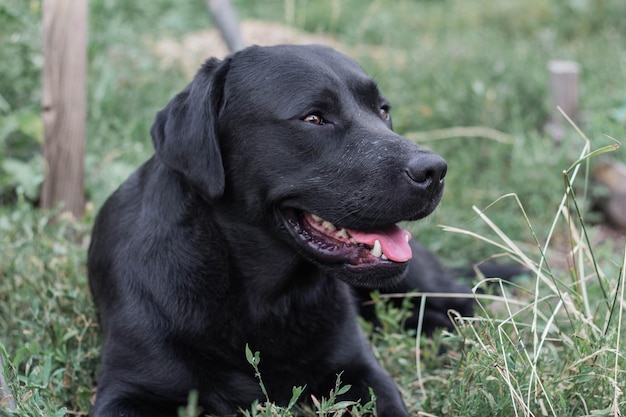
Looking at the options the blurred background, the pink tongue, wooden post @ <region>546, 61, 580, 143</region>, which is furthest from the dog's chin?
wooden post @ <region>546, 61, 580, 143</region>

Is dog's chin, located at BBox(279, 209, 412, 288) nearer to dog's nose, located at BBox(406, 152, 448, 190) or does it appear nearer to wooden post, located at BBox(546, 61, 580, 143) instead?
dog's nose, located at BBox(406, 152, 448, 190)

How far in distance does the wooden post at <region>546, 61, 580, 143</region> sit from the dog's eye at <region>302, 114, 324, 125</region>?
350 centimetres

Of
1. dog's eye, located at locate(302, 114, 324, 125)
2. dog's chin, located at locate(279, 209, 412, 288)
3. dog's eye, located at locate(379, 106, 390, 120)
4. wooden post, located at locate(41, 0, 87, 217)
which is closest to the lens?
dog's chin, located at locate(279, 209, 412, 288)

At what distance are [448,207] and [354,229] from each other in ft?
8.04

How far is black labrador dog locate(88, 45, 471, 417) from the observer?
2562 millimetres

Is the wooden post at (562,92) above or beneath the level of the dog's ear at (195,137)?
beneath

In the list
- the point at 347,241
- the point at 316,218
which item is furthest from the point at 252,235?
the point at 347,241

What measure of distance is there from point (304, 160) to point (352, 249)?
325mm

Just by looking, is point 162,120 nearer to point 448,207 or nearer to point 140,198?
point 140,198

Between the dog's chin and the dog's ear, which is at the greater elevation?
the dog's ear

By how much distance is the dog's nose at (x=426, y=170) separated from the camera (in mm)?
2420

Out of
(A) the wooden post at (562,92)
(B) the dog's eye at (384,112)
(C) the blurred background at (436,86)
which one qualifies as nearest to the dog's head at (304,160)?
(B) the dog's eye at (384,112)

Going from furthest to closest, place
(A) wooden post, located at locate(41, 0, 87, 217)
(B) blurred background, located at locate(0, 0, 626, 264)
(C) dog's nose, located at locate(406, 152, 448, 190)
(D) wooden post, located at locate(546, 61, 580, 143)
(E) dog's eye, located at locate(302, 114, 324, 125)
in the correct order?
(D) wooden post, located at locate(546, 61, 580, 143) < (B) blurred background, located at locate(0, 0, 626, 264) < (A) wooden post, located at locate(41, 0, 87, 217) < (E) dog's eye, located at locate(302, 114, 324, 125) < (C) dog's nose, located at locate(406, 152, 448, 190)

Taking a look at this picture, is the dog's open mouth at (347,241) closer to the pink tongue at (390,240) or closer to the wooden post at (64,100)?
the pink tongue at (390,240)
